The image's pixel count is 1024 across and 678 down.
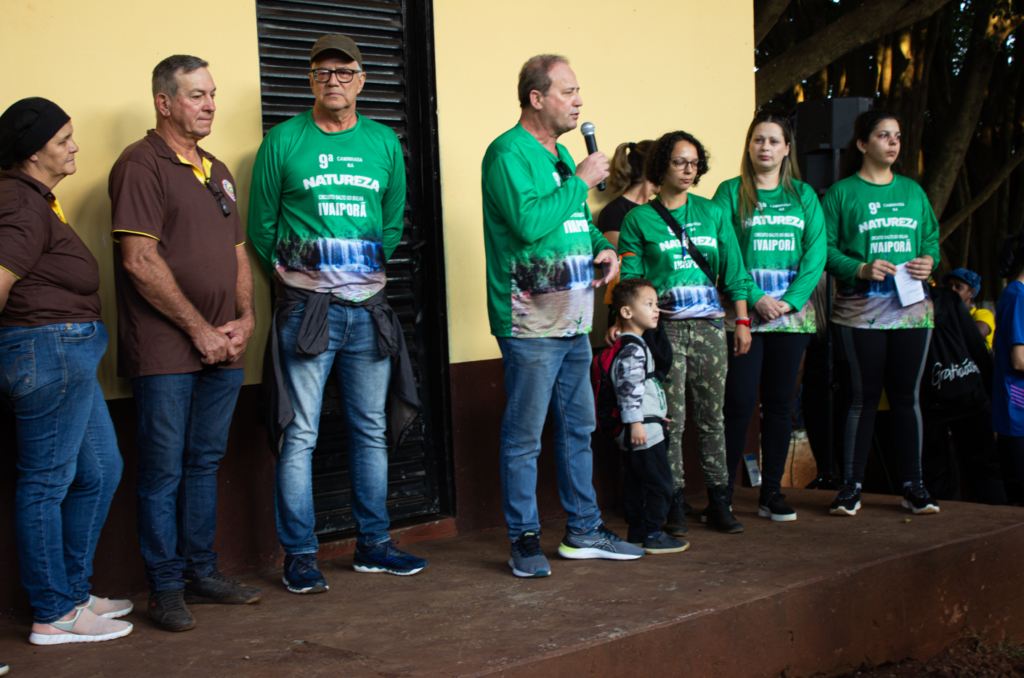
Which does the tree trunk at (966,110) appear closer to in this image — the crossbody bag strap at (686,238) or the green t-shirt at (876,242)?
the green t-shirt at (876,242)

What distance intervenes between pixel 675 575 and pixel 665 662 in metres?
0.68

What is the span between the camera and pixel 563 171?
3.94 m

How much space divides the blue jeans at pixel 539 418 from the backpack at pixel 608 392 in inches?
7.3

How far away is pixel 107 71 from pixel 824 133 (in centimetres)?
466

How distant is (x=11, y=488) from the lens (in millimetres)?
3529

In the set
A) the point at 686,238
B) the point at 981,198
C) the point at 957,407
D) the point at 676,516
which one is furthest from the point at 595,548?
the point at 981,198

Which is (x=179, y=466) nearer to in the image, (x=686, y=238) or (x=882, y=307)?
(x=686, y=238)

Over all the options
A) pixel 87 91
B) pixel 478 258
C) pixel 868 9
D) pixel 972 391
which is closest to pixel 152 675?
pixel 87 91

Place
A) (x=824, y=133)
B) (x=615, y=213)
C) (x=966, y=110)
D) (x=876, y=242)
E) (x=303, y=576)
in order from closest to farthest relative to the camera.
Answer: (x=303, y=576) < (x=876, y=242) < (x=615, y=213) < (x=824, y=133) < (x=966, y=110)

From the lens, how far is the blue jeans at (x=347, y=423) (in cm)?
370

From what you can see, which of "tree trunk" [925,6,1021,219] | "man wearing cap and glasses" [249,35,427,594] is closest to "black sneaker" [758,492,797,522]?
"man wearing cap and glasses" [249,35,427,594]

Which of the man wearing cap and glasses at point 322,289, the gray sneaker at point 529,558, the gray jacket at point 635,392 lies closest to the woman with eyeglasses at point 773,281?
the gray jacket at point 635,392

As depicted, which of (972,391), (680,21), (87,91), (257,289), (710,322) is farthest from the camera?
(972,391)

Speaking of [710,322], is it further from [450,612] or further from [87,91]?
[87,91]
